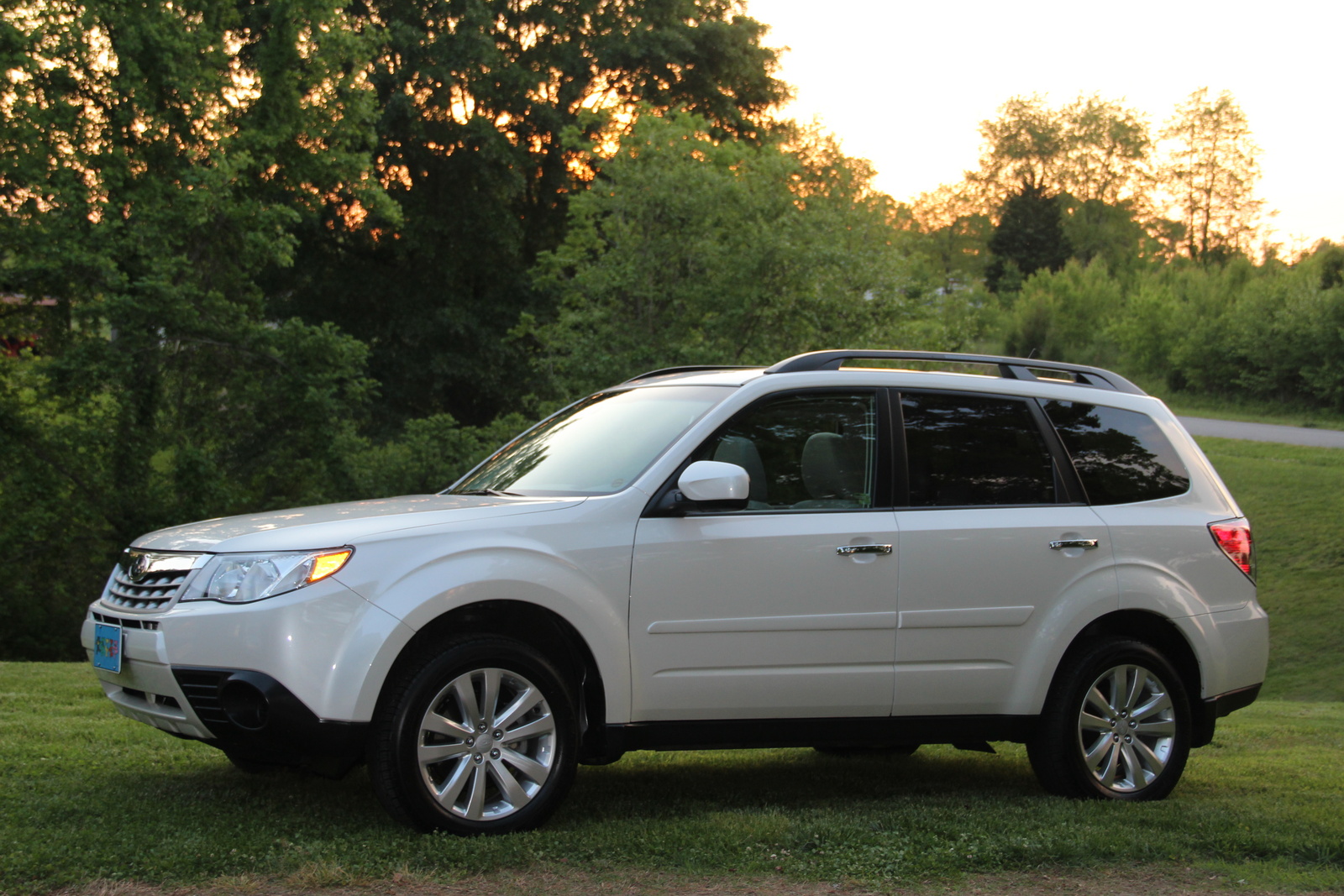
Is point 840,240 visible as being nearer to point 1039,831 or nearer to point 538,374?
point 538,374

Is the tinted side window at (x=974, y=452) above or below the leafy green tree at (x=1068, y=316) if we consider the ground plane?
below

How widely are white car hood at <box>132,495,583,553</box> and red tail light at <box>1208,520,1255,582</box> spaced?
3157 millimetres

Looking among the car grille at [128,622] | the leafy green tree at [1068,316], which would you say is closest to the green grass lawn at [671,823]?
the car grille at [128,622]

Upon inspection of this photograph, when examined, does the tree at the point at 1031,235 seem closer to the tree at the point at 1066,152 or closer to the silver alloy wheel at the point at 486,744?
the tree at the point at 1066,152

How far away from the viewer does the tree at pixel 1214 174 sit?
69562mm

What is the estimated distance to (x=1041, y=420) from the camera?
20.2 feet

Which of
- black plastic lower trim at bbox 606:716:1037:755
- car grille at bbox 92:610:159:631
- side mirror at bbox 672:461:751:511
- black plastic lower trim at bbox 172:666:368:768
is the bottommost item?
black plastic lower trim at bbox 606:716:1037:755

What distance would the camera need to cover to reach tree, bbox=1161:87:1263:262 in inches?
2739

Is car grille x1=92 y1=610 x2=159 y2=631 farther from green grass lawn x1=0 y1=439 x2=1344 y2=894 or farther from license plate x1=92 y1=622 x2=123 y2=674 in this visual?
green grass lawn x1=0 y1=439 x2=1344 y2=894

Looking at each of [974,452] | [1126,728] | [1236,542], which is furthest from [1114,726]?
[974,452]

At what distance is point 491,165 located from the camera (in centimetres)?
3122

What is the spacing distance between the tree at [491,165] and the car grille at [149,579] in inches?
1019

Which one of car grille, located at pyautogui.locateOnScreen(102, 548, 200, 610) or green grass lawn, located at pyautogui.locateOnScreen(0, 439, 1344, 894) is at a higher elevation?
car grille, located at pyautogui.locateOnScreen(102, 548, 200, 610)

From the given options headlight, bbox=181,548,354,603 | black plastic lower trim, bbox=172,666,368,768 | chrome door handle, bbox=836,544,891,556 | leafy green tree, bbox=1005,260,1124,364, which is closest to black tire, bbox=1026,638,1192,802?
chrome door handle, bbox=836,544,891,556
